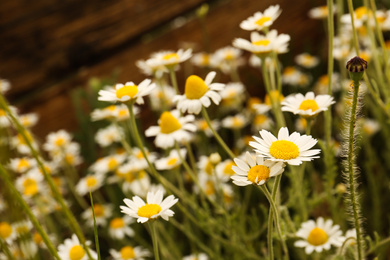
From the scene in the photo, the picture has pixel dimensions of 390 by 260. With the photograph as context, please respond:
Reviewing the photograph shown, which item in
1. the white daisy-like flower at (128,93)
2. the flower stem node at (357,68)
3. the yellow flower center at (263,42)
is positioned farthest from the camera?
the yellow flower center at (263,42)

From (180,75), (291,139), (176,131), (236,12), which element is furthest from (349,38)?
(291,139)

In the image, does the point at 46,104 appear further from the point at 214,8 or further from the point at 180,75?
the point at 214,8

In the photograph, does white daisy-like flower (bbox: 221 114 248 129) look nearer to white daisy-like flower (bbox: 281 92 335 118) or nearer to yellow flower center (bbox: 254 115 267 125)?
yellow flower center (bbox: 254 115 267 125)

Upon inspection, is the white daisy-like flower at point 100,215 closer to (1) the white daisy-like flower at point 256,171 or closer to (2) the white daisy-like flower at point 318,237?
(2) the white daisy-like flower at point 318,237

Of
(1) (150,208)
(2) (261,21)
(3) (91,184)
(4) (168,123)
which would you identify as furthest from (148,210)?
(3) (91,184)

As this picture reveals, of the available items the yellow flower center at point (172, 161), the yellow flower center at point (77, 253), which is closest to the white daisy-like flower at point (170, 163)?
the yellow flower center at point (172, 161)

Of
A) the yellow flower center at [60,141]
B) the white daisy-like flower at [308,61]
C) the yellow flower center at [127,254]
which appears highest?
the white daisy-like flower at [308,61]
